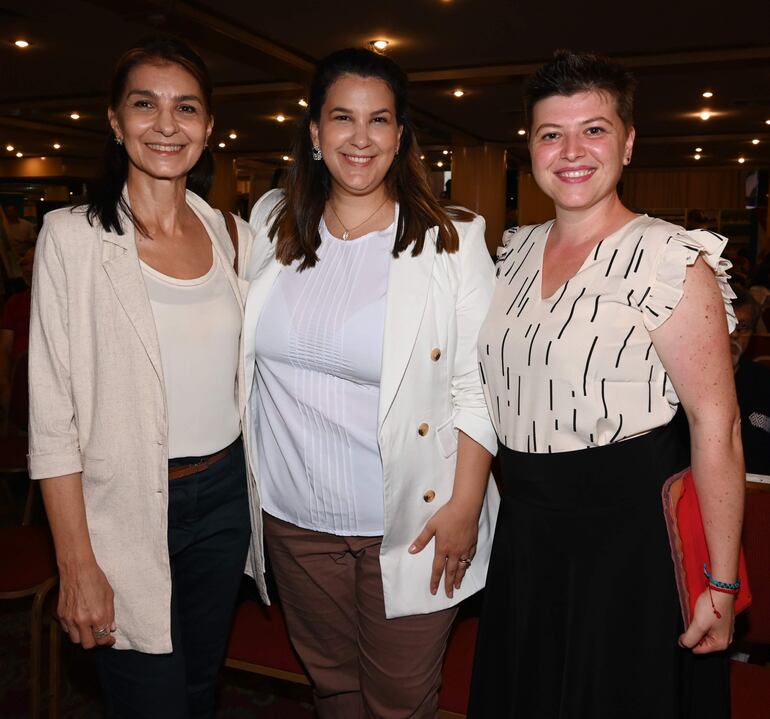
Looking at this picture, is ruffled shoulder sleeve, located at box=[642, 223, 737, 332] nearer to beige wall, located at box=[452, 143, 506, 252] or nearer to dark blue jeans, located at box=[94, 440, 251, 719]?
dark blue jeans, located at box=[94, 440, 251, 719]

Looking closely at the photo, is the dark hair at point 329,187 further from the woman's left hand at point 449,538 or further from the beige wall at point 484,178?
the beige wall at point 484,178

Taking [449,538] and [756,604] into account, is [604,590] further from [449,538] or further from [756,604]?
[756,604]

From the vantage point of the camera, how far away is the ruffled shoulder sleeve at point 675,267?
1.46 metres

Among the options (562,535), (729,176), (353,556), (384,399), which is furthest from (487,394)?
(729,176)

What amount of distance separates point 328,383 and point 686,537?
2.82ft

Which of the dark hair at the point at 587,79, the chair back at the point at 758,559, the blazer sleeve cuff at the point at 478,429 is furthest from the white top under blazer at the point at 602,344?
the chair back at the point at 758,559

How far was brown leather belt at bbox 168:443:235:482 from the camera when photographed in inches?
67.9

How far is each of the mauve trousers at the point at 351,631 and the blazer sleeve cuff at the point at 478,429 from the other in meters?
0.35

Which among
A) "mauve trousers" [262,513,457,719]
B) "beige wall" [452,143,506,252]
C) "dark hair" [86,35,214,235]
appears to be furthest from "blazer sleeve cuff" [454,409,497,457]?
"beige wall" [452,143,506,252]

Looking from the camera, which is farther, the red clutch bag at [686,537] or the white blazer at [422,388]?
the white blazer at [422,388]

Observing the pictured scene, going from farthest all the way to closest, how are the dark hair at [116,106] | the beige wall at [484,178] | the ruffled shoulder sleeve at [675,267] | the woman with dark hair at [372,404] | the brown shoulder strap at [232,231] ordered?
the beige wall at [484,178] → the brown shoulder strap at [232,231] → the woman with dark hair at [372,404] → the dark hair at [116,106] → the ruffled shoulder sleeve at [675,267]

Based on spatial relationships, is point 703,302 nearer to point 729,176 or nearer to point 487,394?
point 487,394

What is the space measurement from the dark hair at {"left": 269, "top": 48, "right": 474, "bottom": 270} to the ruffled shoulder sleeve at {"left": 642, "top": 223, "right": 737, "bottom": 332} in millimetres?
532

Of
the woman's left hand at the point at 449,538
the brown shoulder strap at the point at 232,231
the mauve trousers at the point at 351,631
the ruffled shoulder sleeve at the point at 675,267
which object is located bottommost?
the mauve trousers at the point at 351,631
